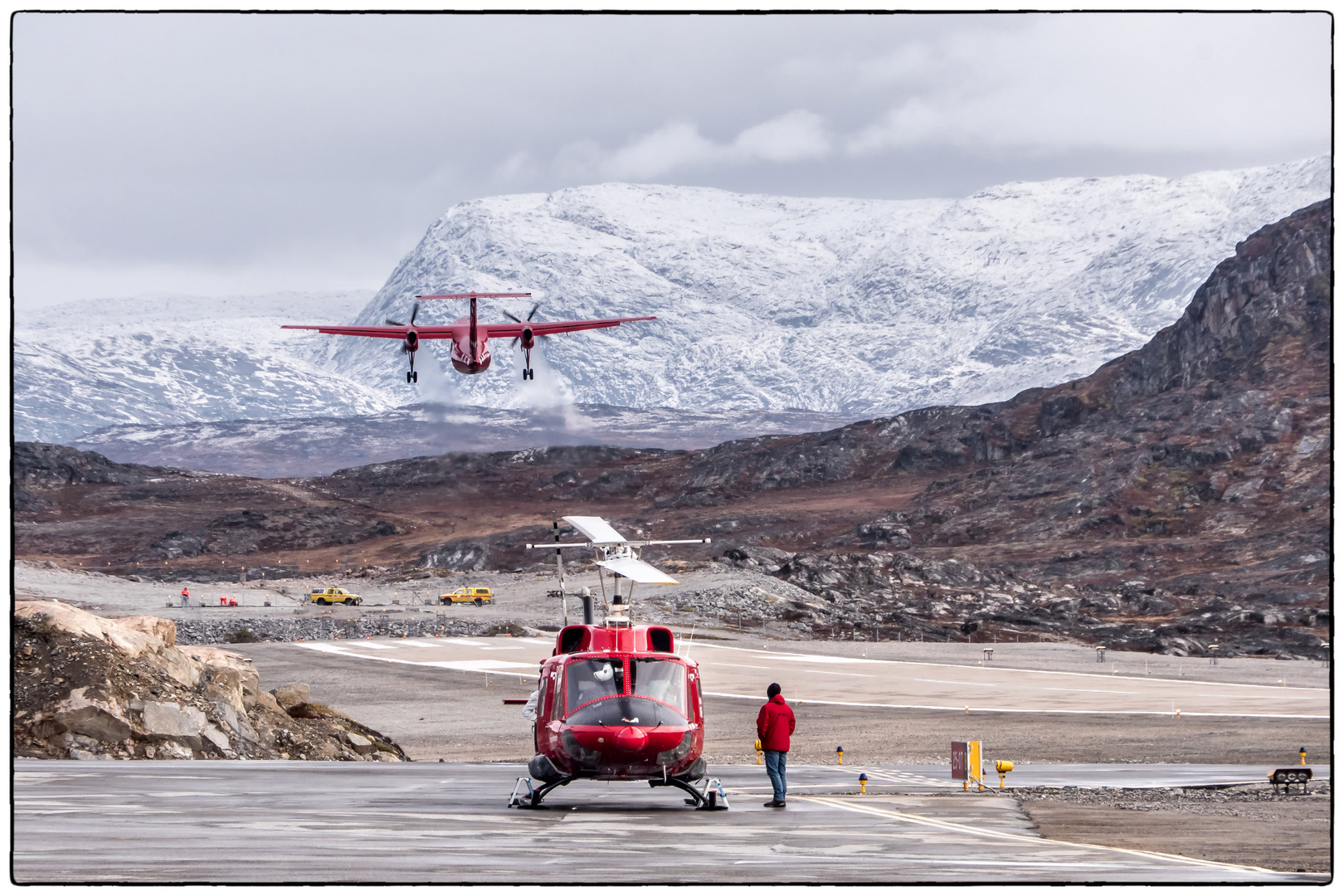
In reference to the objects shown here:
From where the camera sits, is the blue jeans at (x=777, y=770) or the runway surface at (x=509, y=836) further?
the blue jeans at (x=777, y=770)

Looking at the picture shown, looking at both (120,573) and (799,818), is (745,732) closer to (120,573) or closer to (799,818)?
(799,818)

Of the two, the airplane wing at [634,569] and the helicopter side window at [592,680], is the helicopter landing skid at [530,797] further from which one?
the airplane wing at [634,569]

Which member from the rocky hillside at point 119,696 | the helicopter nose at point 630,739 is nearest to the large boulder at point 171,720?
the rocky hillside at point 119,696

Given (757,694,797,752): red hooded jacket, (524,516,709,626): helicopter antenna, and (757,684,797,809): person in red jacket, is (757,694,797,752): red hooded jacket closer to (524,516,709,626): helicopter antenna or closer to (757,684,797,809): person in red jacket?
(757,684,797,809): person in red jacket

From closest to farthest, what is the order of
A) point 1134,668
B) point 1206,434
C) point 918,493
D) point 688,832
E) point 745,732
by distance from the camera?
point 688,832 < point 745,732 < point 1134,668 < point 1206,434 < point 918,493

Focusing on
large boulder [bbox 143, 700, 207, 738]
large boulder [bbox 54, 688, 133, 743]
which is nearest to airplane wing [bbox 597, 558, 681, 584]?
large boulder [bbox 143, 700, 207, 738]

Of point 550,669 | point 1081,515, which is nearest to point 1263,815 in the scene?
point 550,669

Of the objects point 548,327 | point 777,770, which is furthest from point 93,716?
point 548,327

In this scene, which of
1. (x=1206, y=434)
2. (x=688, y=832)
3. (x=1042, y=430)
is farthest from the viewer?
(x=1042, y=430)
